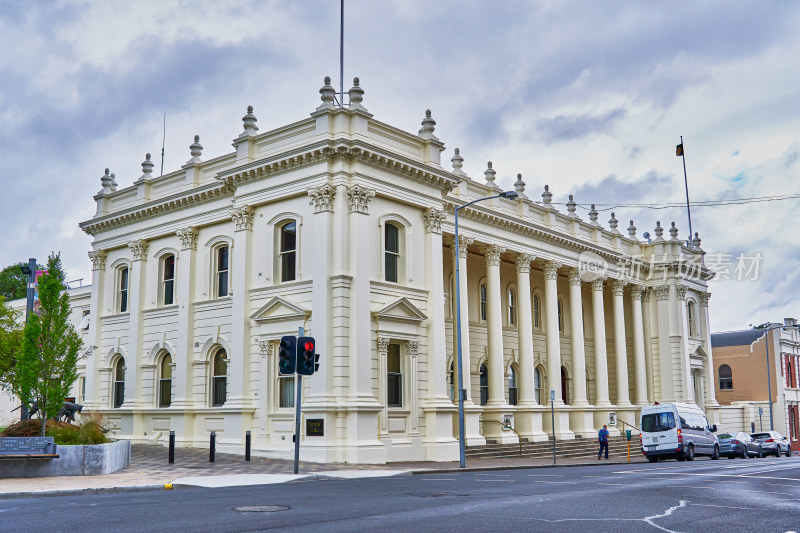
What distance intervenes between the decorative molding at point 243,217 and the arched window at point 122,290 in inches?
371

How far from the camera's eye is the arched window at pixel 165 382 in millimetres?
33781

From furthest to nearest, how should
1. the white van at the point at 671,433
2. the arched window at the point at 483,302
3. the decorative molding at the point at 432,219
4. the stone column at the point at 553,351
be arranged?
1. the arched window at the point at 483,302
2. the stone column at the point at 553,351
3. the white van at the point at 671,433
4. the decorative molding at the point at 432,219

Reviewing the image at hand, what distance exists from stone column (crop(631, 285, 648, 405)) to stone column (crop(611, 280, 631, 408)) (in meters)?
1.00

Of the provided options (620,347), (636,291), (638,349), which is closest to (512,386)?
(620,347)

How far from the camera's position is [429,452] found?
28.5 meters

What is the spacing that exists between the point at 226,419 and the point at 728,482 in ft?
56.8

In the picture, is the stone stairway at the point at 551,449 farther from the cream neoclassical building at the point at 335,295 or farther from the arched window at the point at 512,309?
the arched window at the point at 512,309

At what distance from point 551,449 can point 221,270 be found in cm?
1605

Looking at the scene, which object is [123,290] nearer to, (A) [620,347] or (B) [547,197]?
(B) [547,197]

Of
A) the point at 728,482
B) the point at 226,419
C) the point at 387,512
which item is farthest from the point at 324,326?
the point at 387,512

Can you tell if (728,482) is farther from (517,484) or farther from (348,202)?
(348,202)

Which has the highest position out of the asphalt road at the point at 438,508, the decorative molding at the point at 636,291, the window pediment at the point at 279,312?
the decorative molding at the point at 636,291

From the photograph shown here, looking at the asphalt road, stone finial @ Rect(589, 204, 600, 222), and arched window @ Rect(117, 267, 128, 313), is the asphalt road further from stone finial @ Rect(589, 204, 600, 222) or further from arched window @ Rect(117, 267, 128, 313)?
stone finial @ Rect(589, 204, 600, 222)

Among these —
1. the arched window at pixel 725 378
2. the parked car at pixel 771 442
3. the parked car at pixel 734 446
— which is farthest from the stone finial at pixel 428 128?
the arched window at pixel 725 378
